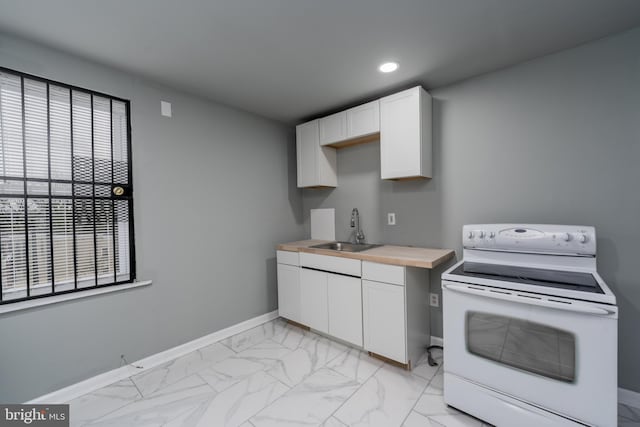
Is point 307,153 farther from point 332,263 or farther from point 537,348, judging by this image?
point 537,348

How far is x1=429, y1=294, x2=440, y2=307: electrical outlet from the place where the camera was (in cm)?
250

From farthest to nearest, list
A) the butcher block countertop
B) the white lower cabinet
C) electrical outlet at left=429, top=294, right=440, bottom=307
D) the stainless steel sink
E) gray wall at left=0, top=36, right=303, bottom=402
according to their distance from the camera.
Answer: the stainless steel sink < electrical outlet at left=429, top=294, right=440, bottom=307 < the white lower cabinet < the butcher block countertop < gray wall at left=0, top=36, right=303, bottom=402

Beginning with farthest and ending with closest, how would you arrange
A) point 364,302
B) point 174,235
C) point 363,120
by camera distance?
1. point 363,120
2. point 174,235
3. point 364,302

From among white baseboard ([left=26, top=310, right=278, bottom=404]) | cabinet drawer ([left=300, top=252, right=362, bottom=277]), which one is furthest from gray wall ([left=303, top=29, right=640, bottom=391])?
white baseboard ([left=26, top=310, right=278, bottom=404])

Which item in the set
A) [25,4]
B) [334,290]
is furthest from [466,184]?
[25,4]

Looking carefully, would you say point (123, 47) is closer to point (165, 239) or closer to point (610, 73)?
point (165, 239)

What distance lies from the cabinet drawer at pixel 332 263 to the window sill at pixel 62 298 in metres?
1.38

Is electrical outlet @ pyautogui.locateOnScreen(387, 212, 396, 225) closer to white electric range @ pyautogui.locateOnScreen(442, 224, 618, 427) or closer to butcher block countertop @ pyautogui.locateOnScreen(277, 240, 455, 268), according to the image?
butcher block countertop @ pyautogui.locateOnScreen(277, 240, 455, 268)

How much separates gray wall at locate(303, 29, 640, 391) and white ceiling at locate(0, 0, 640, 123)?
18cm

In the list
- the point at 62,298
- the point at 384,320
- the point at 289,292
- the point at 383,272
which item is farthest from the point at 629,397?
the point at 62,298

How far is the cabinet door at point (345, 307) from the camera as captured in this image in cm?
235

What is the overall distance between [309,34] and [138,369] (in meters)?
2.78

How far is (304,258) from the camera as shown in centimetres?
276

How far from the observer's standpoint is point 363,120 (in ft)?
8.63
